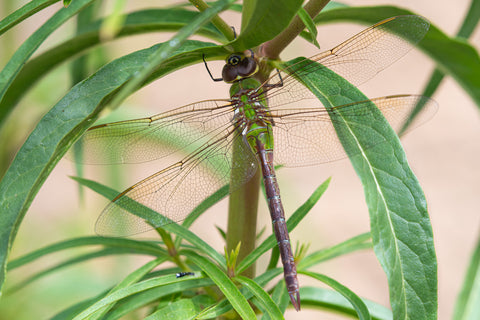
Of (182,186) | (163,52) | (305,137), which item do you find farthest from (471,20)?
(163,52)

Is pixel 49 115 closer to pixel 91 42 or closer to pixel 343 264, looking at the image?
pixel 91 42

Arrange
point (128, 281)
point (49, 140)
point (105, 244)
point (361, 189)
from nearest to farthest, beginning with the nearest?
point (49, 140) → point (128, 281) → point (105, 244) → point (361, 189)

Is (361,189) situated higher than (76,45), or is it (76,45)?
(361,189)

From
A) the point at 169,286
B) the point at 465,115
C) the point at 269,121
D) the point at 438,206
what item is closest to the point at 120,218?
the point at 169,286

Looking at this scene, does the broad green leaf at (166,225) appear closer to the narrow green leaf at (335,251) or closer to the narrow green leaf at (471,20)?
the narrow green leaf at (335,251)

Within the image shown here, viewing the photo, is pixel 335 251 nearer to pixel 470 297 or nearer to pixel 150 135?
pixel 470 297

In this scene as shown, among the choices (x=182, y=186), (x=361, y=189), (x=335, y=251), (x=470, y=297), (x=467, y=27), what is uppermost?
(x=361, y=189)
